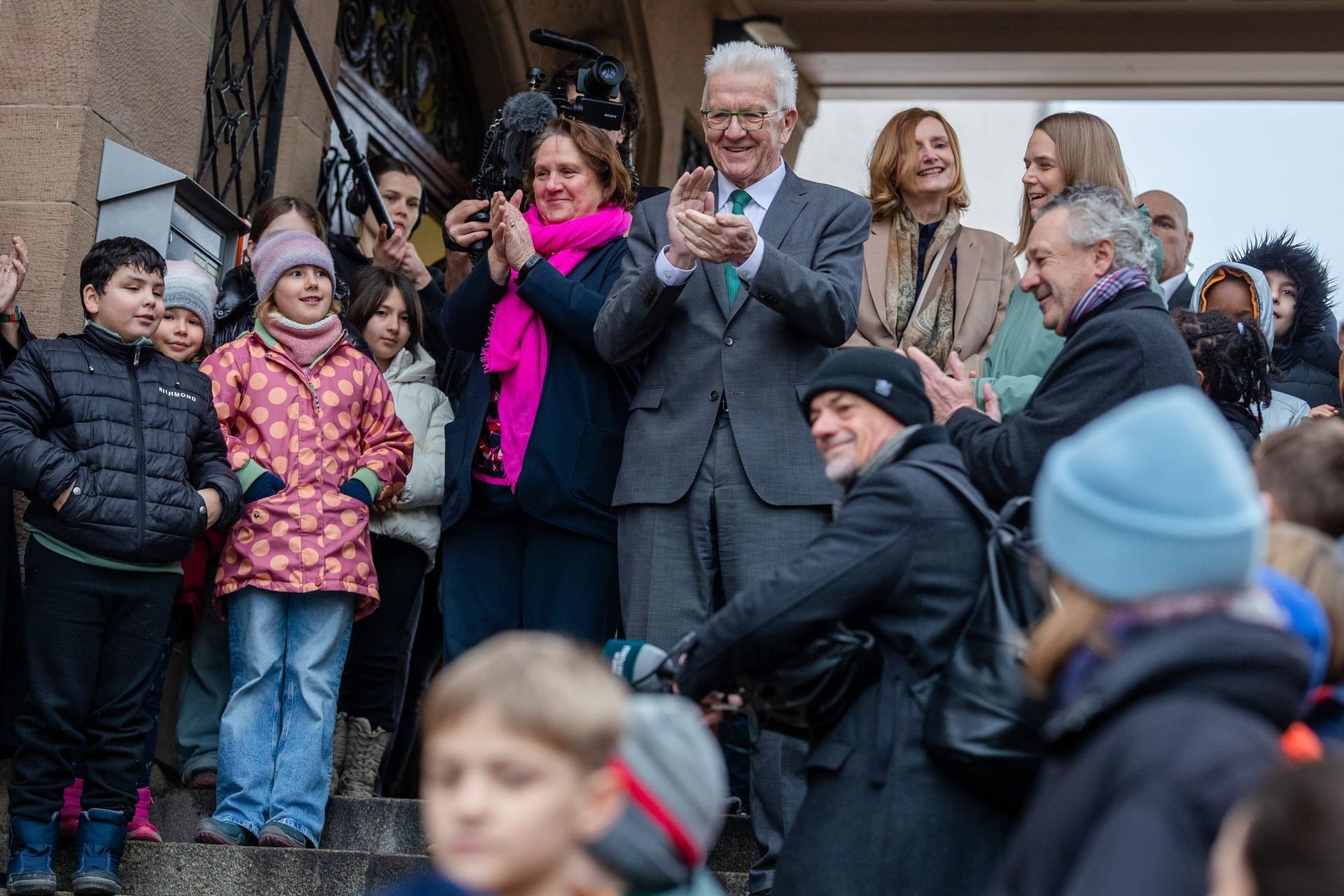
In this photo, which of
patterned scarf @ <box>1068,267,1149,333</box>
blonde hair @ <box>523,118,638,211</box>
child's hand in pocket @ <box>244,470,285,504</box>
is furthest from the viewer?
blonde hair @ <box>523,118,638,211</box>

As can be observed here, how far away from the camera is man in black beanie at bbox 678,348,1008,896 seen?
302cm

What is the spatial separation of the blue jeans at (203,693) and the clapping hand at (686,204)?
1.86 metres

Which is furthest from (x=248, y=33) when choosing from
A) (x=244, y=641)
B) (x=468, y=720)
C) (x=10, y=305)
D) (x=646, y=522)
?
(x=468, y=720)

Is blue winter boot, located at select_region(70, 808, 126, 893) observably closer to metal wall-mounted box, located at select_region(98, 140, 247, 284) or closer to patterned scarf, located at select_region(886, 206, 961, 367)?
metal wall-mounted box, located at select_region(98, 140, 247, 284)

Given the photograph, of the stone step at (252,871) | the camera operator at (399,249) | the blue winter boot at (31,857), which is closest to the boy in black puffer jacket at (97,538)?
the blue winter boot at (31,857)

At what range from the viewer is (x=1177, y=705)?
2010mm

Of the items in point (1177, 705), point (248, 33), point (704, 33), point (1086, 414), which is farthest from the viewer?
point (704, 33)

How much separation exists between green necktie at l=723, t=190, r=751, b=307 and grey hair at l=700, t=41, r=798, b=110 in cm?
25

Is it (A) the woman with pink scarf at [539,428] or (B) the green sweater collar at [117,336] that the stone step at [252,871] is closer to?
(A) the woman with pink scarf at [539,428]

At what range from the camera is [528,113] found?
214 inches

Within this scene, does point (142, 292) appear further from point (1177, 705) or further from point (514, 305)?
point (1177, 705)

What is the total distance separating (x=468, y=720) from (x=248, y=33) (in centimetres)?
539

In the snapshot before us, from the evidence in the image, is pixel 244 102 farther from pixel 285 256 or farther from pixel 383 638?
pixel 383 638

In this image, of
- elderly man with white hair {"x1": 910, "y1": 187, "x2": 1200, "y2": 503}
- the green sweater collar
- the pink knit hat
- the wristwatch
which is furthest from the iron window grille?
elderly man with white hair {"x1": 910, "y1": 187, "x2": 1200, "y2": 503}
